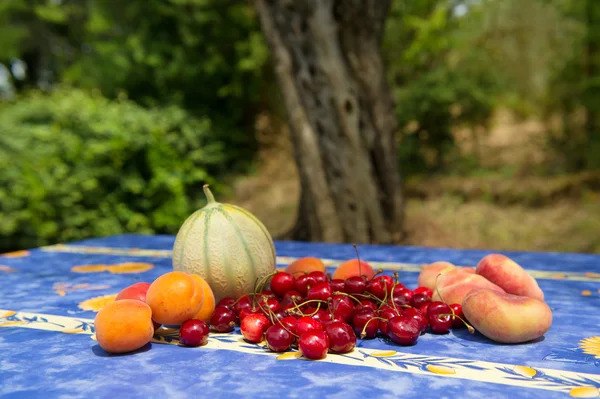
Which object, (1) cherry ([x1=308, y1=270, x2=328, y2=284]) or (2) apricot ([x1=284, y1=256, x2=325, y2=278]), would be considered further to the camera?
(2) apricot ([x1=284, y1=256, x2=325, y2=278])

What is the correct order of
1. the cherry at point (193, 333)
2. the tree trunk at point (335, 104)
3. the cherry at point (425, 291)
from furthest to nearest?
the tree trunk at point (335, 104)
the cherry at point (425, 291)
the cherry at point (193, 333)

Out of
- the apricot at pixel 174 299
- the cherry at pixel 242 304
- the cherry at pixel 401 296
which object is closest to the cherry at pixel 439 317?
the cherry at pixel 401 296

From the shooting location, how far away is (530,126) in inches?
382

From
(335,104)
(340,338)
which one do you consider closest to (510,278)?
(340,338)

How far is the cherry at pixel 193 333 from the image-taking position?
143 cm

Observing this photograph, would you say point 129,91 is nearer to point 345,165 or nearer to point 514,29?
point 345,165

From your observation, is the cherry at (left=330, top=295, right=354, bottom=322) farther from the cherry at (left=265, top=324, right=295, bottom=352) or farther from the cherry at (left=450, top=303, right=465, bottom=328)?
the cherry at (left=450, top=303, right=465, bottom=328)

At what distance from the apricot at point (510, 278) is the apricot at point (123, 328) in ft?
3.06

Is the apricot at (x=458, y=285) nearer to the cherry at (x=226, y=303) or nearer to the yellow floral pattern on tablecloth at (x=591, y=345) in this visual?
the yellow floral pattern on tablecloth at (x=591, y=345)

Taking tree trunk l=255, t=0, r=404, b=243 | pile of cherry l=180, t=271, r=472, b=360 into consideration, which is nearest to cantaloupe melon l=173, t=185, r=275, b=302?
pile of cherry l=180, t=271, r=472, b=360

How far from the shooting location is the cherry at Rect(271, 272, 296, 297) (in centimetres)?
171

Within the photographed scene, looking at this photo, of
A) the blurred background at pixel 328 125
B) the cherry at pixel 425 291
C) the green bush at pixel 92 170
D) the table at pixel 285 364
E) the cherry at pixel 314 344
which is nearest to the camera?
the table at pixel 285 364

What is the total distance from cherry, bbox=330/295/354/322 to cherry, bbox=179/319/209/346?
32 centimetres

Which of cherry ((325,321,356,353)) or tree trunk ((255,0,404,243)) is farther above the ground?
tree trunk ((255,0,404,243))
